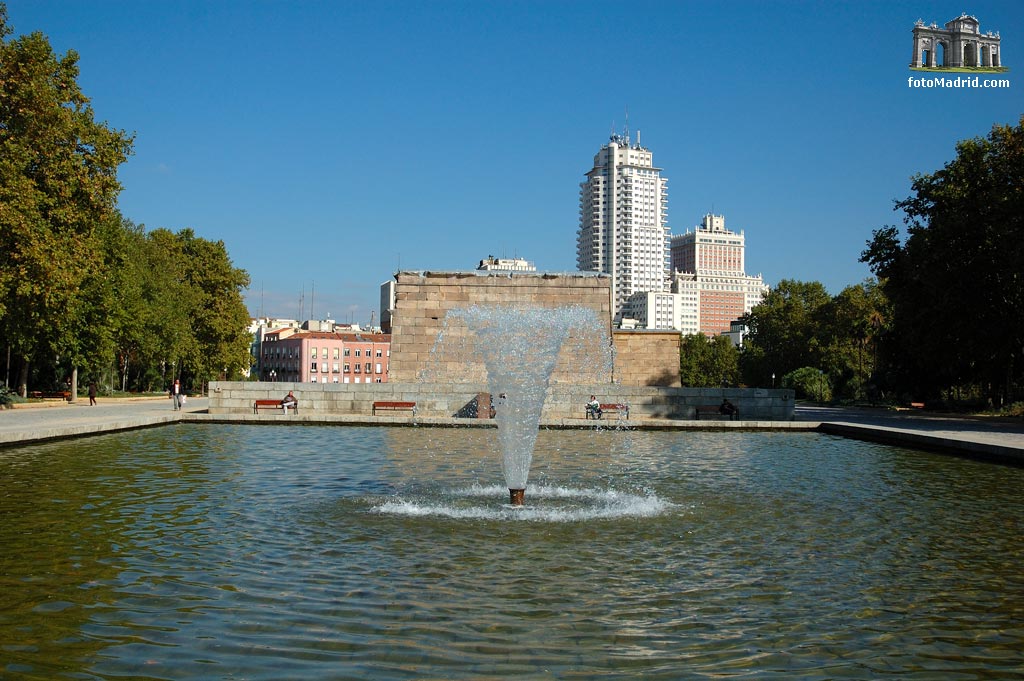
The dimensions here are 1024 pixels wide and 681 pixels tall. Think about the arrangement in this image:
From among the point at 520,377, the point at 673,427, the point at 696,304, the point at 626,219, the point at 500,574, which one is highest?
the point at 626,219

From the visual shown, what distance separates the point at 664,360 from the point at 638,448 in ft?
43.4

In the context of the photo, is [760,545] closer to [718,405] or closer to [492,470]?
[492,470]

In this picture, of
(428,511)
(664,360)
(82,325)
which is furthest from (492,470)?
(82,325)

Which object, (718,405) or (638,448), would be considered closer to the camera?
(638,448)

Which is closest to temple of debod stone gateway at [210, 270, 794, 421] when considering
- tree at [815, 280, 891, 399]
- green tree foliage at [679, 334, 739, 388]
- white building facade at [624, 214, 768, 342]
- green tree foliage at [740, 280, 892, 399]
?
green tree foliage at [740, 280, 892, 399]

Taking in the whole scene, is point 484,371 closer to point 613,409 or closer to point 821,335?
point 613,409

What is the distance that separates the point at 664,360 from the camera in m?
31.2

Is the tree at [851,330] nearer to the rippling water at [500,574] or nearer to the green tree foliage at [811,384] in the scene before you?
the green tree foliage at [811,384]

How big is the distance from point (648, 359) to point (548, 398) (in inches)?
262

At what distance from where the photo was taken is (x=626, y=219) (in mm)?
186625

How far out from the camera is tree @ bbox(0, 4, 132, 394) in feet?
81.8

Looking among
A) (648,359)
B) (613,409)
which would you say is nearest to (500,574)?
(613,409)

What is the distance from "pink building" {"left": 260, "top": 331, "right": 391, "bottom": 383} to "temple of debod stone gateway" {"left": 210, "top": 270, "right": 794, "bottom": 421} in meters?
75.9

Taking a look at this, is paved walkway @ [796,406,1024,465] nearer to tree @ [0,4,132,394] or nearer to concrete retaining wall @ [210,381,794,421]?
concrete retaining wall @ [210,381,794,421]
